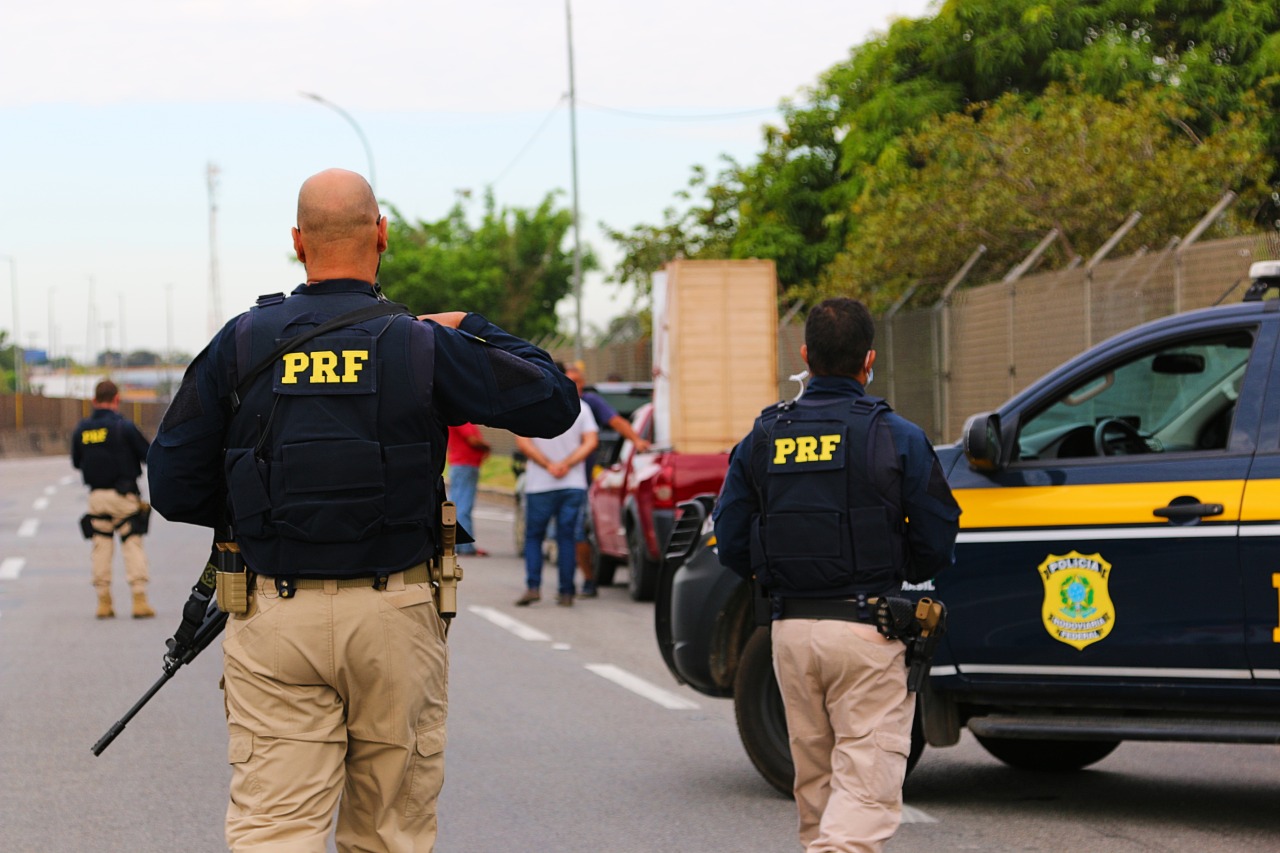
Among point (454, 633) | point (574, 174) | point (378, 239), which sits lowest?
point (454, 633)

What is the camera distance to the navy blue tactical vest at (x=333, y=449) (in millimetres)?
3623

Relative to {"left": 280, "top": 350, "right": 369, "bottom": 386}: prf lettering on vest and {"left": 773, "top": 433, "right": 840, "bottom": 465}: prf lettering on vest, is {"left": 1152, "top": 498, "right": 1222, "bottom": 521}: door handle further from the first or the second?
{"left": 280, "top": 350, "right": 369, "bottom": 386}: prf lettering on vest

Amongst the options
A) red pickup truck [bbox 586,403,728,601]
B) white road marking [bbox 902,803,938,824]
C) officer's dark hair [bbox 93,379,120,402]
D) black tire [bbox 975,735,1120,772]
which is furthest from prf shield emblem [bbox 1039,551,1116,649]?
officer's dark hair [bbox 93,379,120,402]

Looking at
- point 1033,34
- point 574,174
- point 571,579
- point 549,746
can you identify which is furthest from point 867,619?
point 574,174

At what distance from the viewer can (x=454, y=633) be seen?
11867mm

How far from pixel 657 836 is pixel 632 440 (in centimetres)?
790

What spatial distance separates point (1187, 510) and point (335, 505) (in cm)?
330

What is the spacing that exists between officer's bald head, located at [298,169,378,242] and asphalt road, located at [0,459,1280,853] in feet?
9.56

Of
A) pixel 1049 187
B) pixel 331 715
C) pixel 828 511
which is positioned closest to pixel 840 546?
pixel 828 511

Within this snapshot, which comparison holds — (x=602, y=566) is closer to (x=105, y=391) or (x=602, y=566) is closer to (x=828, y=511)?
(x=105, y=391)

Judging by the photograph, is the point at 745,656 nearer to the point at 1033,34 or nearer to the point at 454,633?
the point at 454,633

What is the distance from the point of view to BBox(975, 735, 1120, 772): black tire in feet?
23.9

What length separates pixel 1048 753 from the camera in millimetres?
7309

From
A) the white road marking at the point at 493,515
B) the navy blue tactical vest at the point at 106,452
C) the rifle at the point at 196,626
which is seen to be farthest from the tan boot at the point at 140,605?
the white road marking at the point at 493,515
